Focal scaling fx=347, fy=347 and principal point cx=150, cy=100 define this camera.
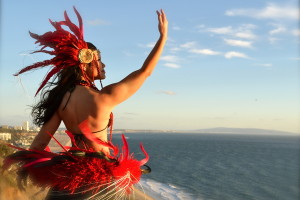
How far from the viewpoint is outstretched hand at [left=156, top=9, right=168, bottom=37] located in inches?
89.6

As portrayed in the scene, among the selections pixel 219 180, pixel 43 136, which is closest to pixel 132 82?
pixel 43 136

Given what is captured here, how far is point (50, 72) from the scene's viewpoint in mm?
2535

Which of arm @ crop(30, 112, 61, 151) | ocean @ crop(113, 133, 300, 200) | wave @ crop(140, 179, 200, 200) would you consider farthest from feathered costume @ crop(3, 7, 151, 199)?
ocean @ crop(113, 133, 300, 200)

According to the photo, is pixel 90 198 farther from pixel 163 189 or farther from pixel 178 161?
pixel 178 161

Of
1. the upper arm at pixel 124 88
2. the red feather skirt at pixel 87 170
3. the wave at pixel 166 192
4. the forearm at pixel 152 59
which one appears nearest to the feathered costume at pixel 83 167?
the red feather skirt at pixel 87 170

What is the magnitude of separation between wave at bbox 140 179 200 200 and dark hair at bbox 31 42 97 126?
36.1 metres

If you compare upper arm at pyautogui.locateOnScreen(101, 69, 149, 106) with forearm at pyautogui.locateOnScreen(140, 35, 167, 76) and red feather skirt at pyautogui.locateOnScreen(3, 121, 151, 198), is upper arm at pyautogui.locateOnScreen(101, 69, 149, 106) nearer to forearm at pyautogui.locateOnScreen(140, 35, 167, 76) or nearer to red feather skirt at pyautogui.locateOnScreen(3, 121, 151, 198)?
forearm at pyautogui.locateOnScreen(140, 35, 167, 76)

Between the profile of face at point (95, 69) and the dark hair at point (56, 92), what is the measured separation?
69mm

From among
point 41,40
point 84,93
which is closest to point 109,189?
point 84,93

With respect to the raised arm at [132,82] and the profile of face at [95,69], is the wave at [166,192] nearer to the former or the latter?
the profile of face at [95,69]

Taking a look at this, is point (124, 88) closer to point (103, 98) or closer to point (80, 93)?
point (103, 98)

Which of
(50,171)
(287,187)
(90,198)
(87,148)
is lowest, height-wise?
(287,187)

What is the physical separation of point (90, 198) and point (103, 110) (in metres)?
0.54

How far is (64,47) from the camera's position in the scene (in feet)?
8.16
